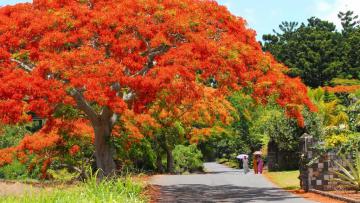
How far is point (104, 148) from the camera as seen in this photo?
22.1 m

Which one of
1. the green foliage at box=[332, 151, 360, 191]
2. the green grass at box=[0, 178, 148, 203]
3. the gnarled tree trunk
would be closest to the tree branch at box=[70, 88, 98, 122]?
the green grass at box=[0, 178, 148, 203]

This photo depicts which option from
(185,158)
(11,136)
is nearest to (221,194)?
(185,158)

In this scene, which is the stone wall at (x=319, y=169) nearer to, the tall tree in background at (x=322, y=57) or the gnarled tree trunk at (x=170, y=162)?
the gnarled tree trunk at (x=170, y=162)

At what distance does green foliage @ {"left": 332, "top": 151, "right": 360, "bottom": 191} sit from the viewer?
20297mm

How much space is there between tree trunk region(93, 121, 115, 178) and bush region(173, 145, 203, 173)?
20296mm

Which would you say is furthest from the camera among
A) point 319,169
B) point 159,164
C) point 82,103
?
point 159,164

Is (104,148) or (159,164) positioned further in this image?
(159,164)

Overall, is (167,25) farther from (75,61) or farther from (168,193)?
(168,193)

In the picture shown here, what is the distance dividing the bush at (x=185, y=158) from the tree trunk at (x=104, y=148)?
2030cm

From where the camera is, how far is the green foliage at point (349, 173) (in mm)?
20297

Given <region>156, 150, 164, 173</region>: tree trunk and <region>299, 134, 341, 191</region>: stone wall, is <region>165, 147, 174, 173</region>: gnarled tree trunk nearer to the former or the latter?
<region>156, 150, 164, 173</region>: tree trunk

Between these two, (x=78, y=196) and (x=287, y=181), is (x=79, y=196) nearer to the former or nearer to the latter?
(x=78, y=196)

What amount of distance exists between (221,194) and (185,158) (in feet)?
70.7

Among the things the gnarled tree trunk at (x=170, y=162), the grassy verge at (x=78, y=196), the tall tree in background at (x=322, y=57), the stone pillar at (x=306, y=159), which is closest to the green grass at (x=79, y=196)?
the grassy verge at (x=78, y=196)
